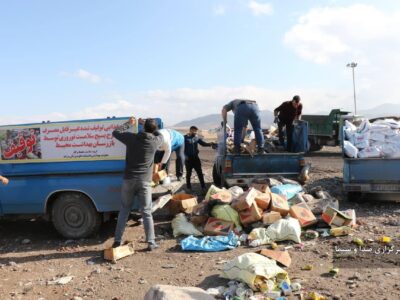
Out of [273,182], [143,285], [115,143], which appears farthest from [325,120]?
[143,285]

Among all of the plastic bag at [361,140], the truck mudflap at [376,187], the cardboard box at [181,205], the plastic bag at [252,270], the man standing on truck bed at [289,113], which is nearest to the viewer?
the plastic bag at [252,270]

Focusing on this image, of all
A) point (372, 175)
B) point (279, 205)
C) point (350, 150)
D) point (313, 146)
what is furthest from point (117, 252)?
point (313, 146)

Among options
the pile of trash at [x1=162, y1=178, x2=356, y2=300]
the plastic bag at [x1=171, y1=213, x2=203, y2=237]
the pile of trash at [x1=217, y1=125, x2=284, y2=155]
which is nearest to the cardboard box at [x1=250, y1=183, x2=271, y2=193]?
the pile of trash at [x1=162, y1=178, x2=356, y2=300]

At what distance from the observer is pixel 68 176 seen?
6.68 m

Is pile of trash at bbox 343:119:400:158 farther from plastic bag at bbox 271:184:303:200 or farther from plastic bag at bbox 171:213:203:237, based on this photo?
plastic bag at bbox 171:213:203:237

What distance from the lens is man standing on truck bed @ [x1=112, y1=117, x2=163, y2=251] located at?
20.2 feet

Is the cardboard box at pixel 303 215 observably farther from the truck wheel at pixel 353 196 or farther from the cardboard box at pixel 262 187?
the truck wheel at pixel 353 196

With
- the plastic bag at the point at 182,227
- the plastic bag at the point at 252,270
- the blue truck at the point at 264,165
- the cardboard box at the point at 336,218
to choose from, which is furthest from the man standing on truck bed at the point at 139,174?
the blue truck at the point at 264,165

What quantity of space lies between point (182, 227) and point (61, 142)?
2279mm

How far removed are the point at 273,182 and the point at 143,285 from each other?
3.92 metres

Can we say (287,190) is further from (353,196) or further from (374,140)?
(374,140)

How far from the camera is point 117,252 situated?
19.3 ft

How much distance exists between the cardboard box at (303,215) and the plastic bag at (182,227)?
1525 mm

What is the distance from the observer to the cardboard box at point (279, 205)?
7008mm
